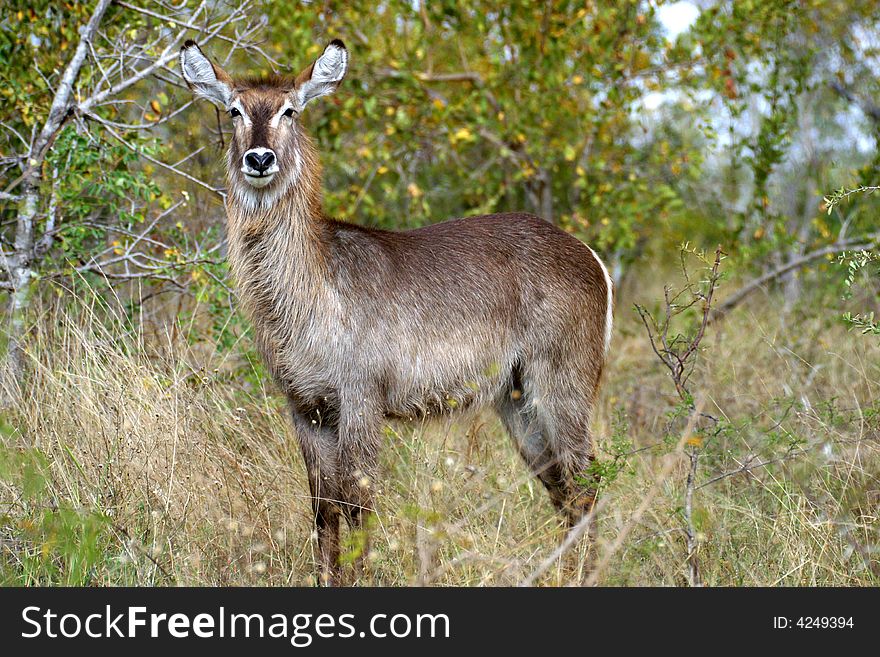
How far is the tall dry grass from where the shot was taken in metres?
3.67

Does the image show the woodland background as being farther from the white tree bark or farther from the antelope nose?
the antelope nose

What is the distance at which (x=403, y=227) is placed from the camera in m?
8.24

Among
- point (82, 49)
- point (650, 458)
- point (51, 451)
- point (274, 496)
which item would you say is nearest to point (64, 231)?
point (82, 49)

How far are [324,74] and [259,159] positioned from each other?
624 millimetres

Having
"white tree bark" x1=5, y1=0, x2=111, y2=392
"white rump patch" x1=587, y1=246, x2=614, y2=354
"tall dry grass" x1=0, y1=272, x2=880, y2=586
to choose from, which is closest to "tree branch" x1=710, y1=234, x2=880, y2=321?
"tall dry grass" x1=0, y1=272, x2=880, y2=586

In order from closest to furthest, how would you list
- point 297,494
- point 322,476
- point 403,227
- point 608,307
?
point 322,476, point 297,494, point 608,307, point 403,227

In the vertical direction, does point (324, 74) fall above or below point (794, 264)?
above

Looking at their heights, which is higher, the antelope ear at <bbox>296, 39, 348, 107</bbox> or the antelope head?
the antelope ear at <bbox>296, 39, 348, 107</bbox>

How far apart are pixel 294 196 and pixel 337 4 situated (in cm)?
298

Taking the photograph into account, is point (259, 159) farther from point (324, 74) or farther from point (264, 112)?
point (324, 74)

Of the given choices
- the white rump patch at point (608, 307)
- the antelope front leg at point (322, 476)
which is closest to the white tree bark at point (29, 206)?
the antelope front leg at point (322, 476)

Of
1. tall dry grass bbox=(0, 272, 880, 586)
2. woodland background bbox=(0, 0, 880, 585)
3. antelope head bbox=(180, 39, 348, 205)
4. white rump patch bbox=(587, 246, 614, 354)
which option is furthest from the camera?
white rump patch bbox=(587, 246, 614, 354)

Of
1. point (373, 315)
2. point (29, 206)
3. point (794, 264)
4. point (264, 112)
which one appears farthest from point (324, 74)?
point (794, 264)

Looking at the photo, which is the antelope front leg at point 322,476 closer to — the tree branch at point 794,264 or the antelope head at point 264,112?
the antelope head at point 264,112
